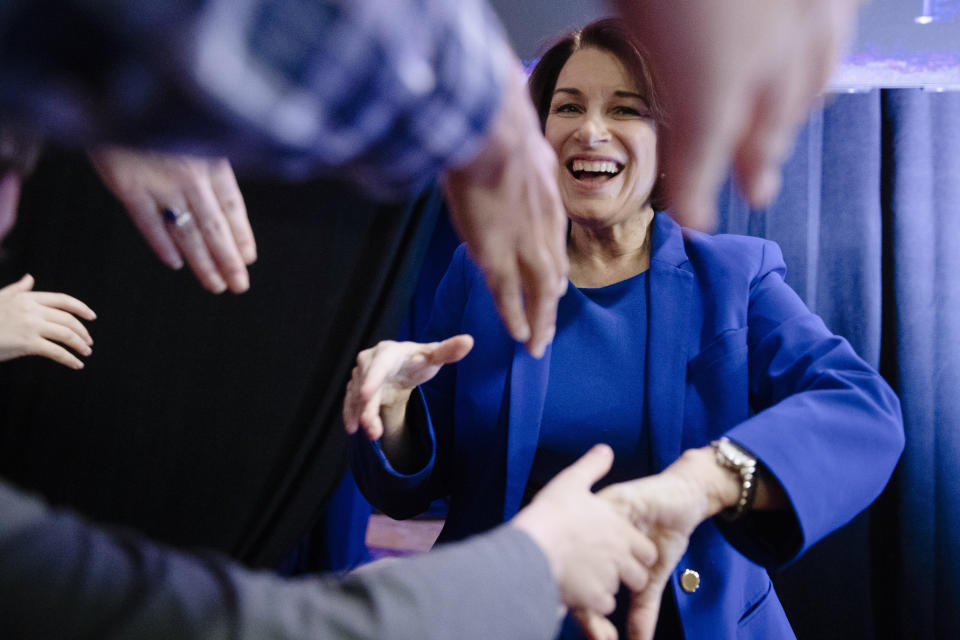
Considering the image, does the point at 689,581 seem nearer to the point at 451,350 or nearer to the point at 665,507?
the point at 665,507

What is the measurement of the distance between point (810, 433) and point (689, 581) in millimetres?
261

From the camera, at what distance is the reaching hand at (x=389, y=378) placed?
0.79 m

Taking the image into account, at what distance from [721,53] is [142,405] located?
274cm

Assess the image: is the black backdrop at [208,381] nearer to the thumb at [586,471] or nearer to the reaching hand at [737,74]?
the thumb at [586,471]

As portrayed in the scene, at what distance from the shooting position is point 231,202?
1.91 feet

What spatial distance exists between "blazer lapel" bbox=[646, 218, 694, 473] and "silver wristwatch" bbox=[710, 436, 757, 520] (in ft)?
0.48

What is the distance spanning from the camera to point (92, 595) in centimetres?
33

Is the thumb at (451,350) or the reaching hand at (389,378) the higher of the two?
the thumb at (451,350)

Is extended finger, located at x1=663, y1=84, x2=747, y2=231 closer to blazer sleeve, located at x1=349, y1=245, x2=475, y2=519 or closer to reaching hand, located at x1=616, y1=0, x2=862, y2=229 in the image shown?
reaching hand, located at x1=616, y1=0, x2=862, y2=229

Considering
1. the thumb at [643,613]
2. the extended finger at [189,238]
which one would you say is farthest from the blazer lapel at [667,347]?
the extended finger at [189,238]

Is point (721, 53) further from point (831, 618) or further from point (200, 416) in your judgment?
point (200, 416)

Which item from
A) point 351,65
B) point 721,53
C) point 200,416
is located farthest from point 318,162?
point 200,416

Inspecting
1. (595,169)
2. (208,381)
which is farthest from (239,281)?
(208,381)

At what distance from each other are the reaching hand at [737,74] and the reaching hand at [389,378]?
54 cm
